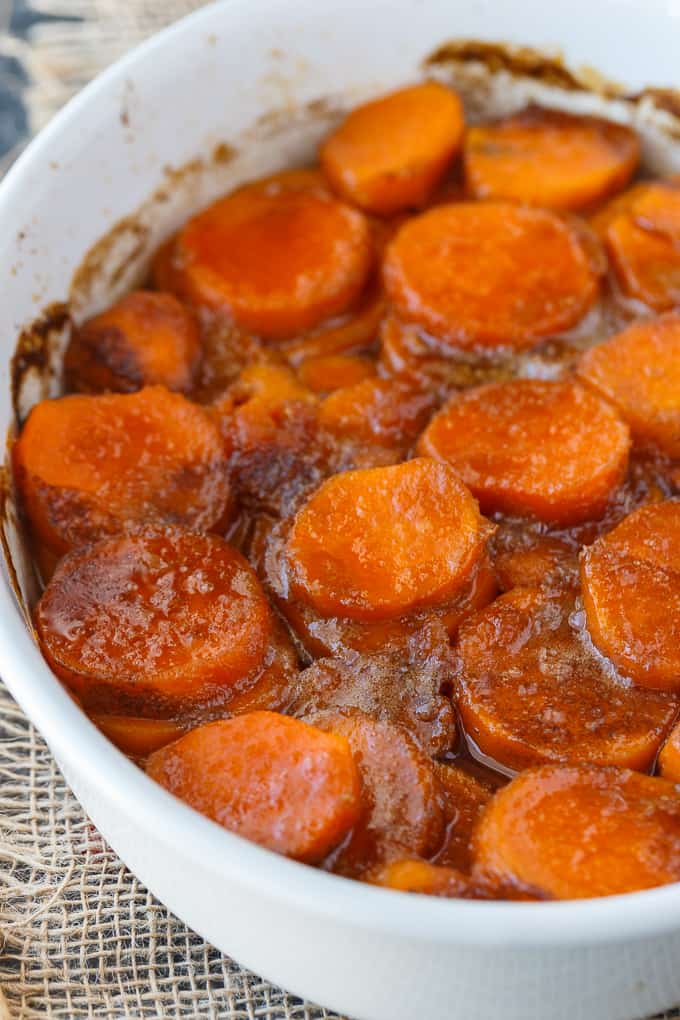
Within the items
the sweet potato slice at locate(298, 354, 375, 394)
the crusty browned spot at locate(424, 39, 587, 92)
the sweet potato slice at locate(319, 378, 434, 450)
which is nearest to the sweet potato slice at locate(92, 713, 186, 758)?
the sweet potato slice at locate(319, 378, 434, 450)

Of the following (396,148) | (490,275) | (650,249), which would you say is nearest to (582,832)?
(490,275)

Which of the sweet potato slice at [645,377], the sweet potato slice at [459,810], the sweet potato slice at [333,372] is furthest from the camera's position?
the sweet potato slice at [333,372]

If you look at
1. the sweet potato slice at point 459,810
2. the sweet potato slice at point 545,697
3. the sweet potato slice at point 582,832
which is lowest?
the sweet potato slice at point 459,810

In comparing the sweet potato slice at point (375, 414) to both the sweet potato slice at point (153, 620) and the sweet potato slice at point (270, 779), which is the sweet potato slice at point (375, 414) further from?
the sweet potato slice at point (270, 779)

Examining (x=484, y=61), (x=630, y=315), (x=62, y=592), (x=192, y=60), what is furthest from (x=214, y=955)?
(x=484, y=61)

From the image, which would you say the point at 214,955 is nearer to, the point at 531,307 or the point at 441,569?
the point at 441,569

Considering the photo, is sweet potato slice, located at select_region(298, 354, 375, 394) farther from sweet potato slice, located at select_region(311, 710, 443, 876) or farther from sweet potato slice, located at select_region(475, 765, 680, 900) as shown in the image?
sweet potato slice, located at select_region(475, 765, 680, 900)

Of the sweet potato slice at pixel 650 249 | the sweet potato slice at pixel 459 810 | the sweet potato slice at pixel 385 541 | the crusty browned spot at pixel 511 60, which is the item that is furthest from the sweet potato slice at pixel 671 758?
the crusty browned spot at pixel 511 60
